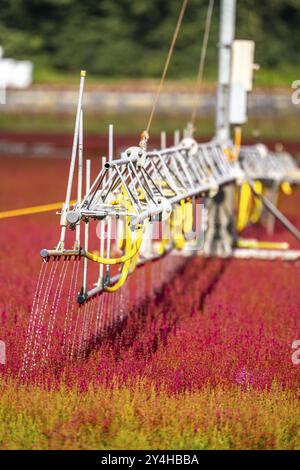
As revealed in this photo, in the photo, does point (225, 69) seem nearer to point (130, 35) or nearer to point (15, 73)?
point (15, 73)

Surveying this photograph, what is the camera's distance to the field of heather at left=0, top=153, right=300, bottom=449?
675cm

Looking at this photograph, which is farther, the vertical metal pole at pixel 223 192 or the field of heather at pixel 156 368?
the vertical metal pole at pixel 223 192

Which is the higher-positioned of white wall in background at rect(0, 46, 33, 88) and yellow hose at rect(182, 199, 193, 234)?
white wall in background at rect(0, 46, 33, 88)

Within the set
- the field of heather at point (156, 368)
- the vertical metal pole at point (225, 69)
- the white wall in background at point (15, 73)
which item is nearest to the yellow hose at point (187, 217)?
the field of heather at point (156, 368)

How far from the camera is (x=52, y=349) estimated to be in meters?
8.37

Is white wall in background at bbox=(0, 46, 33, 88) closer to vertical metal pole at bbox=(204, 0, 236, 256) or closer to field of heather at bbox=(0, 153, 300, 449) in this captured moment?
vertical metal pole at bbox=(204, 0, 236, 256)

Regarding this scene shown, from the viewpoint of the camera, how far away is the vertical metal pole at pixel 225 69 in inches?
592

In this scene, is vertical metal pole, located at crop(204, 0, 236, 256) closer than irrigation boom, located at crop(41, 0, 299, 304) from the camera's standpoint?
No

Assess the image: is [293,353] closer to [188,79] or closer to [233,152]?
[233,152]

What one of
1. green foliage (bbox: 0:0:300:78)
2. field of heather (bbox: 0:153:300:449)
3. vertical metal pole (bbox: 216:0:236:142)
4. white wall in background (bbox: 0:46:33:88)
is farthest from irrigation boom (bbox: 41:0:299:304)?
green foliage (bbox: 0:0:300:78)

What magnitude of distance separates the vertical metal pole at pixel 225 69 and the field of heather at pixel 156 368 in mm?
2742

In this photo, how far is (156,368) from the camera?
8.26m

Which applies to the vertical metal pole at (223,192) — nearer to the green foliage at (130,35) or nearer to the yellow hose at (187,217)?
the yellow hose at (187,217)

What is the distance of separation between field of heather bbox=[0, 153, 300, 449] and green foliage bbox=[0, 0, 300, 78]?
1455 inches
